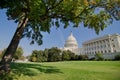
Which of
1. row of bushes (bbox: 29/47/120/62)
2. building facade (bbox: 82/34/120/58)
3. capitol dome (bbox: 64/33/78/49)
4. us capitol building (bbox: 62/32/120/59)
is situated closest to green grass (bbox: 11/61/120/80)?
row of bushes (bbox: 29/47/120/62)

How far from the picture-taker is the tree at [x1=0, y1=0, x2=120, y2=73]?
14.6m

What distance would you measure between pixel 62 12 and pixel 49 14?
1.31 meters

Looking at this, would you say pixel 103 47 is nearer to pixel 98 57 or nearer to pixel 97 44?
pixel 97 44

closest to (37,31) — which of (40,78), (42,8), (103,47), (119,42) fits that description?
(42,8)

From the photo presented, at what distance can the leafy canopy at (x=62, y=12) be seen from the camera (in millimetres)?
14859

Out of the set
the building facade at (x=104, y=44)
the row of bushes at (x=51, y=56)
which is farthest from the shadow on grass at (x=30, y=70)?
the building facade at (x=104, y=44)

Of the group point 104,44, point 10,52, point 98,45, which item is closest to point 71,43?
point 98,45

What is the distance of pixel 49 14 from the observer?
17.8m

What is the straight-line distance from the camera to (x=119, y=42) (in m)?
133

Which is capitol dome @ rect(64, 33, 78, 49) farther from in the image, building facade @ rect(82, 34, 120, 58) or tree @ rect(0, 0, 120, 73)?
tree @ rect(0, 0, 120, 73)

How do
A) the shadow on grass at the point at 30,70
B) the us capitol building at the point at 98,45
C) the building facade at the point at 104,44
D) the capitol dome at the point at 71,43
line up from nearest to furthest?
the shadow on grass at the point at 30,70, the building facade at the point at 104,44, the us capitol building at the point at 98,45, the capitol dome at the point at 71,43

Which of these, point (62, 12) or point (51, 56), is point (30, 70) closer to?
point (62, 12)

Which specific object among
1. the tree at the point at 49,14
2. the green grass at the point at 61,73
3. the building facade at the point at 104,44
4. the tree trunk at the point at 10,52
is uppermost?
the building facade at the point at 104,44

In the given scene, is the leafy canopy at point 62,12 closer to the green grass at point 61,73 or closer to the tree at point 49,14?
the tree at point 49,14
